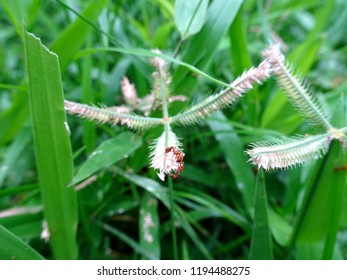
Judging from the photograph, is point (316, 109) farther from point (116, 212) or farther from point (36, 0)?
point (36, 0)

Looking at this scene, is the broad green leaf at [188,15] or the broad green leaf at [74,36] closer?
the broad green leaf at [188,15]

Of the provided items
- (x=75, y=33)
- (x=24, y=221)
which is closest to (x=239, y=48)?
(x=75, y=33)

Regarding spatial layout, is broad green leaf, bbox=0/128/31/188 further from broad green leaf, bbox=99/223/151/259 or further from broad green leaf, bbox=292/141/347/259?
broad green leaf, bbox=292/141/347/259

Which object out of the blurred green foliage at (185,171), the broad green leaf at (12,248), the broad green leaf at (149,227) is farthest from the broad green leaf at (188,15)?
the broad green leaf at (12,248)

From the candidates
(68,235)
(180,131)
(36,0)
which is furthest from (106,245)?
(36,0)

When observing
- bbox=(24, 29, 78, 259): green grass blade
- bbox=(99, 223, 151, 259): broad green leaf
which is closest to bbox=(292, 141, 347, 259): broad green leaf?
bbox=(99, 223, 151, 259): broad green leaf

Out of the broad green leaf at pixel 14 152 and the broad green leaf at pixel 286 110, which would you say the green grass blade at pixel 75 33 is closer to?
the broad green leaf at pixel 14 152
